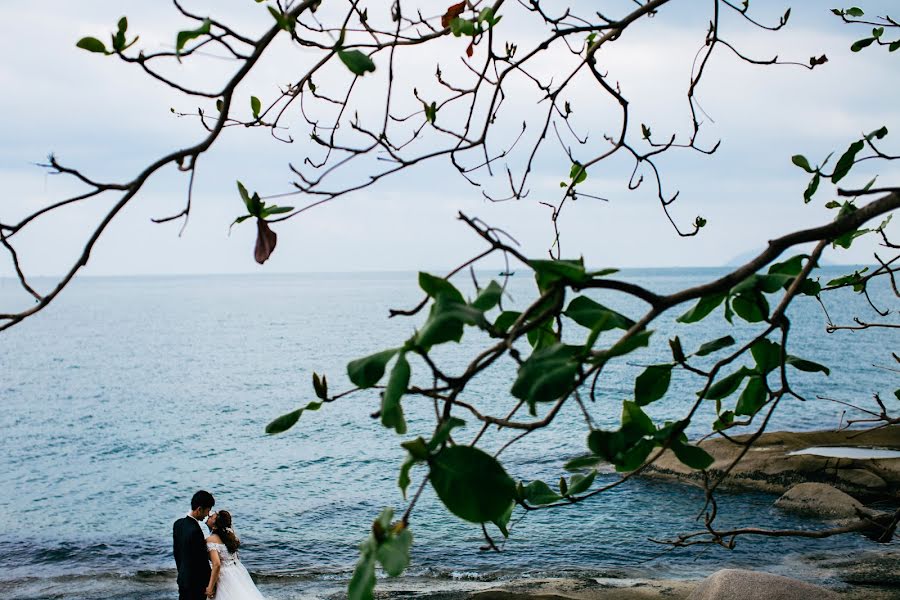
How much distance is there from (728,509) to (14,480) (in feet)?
70.4

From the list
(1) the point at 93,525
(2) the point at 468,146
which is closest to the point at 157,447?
(1) the point at 93,525

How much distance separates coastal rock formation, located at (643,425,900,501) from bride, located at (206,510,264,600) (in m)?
9.03

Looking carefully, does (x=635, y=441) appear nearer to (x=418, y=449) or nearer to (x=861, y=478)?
(x=418, y=449)

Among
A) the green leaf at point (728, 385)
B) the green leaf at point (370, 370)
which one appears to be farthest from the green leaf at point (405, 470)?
the green leaf at point (728, 385)

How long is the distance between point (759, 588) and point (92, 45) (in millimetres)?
9128

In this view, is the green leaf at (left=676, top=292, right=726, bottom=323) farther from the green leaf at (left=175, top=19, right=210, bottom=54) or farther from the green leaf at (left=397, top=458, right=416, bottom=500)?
the green leaf at (left=175, top=19, right=210, bottom=54)

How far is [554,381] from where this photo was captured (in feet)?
3.11

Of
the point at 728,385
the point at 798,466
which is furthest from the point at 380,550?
the point at 798,466

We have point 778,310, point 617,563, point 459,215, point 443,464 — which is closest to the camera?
point 443,464

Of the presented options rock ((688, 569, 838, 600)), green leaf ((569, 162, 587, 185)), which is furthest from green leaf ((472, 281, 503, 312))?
rock ((688, 569, 838, 600))

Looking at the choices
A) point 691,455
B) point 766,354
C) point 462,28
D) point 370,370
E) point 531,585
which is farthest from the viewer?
point 531,585

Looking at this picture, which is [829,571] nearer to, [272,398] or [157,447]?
[157,447]

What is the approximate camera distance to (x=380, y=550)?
2.98ft

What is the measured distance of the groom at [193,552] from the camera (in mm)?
9641
